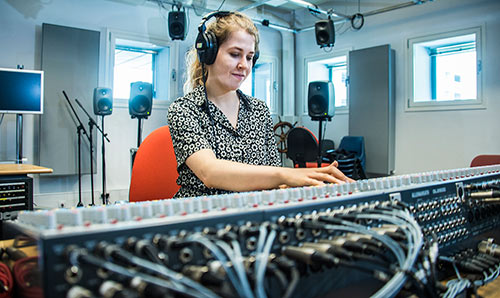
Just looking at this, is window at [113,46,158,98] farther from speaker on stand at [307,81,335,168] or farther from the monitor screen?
Result: speaker on stand at [307,81,335,168]

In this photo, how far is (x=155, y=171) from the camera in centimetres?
150

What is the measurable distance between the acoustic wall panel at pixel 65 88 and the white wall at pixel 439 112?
13.1 ft

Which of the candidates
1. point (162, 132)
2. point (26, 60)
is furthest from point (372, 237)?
point (26, 60)

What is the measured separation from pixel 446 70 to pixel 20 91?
210 inches

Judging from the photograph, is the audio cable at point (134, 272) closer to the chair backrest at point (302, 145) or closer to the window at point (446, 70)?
the chair backrest at point (302, 145)

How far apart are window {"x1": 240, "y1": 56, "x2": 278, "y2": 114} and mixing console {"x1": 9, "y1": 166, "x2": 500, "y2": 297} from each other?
6288mm

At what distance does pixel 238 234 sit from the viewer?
512mm

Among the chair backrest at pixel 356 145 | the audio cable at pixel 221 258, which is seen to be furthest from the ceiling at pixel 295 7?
the audio cable at pixel 221 258

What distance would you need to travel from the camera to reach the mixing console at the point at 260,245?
410 millimetres

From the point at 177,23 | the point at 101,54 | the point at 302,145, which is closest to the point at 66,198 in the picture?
the point at 101,54

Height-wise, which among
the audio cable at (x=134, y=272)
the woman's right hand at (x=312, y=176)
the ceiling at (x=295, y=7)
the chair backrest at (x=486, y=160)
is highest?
the ceiling at (x=295, y=7)

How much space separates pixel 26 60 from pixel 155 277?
514 cm

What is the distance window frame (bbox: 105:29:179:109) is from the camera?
519 cm

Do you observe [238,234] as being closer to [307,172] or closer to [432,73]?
[307,172]
